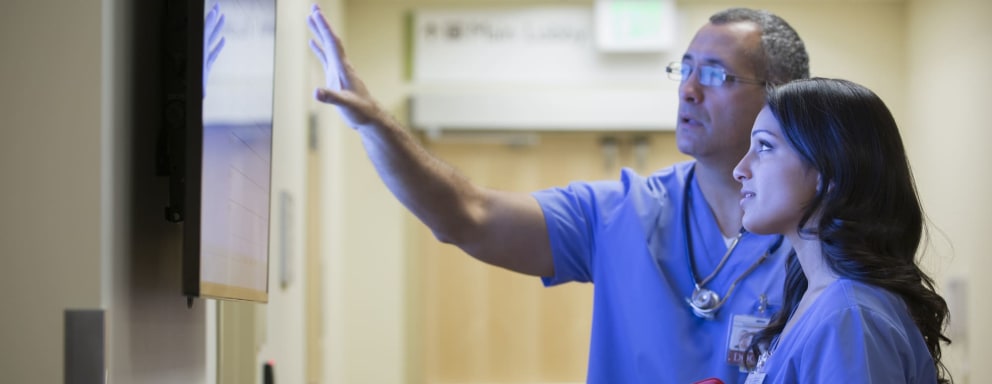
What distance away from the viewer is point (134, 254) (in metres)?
1.32

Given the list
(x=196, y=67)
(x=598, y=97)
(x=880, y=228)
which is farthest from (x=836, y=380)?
(x=598, y=97)

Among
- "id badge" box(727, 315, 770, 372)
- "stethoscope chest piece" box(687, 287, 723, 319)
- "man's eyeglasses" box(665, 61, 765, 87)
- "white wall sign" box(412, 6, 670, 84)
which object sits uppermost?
"white wall sign" box(412, 6, 670, 84)

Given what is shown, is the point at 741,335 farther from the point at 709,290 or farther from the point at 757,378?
the point at 757,378

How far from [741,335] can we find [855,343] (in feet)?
1.69

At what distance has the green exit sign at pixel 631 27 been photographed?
4.51 meters

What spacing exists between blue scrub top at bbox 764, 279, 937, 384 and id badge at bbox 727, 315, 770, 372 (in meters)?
0.39

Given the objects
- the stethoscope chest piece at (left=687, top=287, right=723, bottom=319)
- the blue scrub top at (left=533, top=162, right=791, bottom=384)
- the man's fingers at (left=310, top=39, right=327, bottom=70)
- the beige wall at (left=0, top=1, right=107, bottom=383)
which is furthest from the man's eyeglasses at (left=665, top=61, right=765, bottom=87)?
the beige wall at (left=0, top=1, right=107, bottom=383)

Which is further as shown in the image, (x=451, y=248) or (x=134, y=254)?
(x=451, y=248)

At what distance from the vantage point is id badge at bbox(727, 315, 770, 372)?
5.29 ft

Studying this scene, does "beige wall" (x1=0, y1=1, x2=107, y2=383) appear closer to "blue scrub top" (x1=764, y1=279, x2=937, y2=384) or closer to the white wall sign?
"blue scrub top" (x1=764, y1=279, x2=937, y2=384)

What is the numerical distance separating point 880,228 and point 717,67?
2.19 feet

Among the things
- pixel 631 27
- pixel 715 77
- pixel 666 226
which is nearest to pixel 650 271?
pixel 666 226

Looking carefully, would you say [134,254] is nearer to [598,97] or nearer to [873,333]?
[873,333]

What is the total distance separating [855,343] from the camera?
111 centimetres
